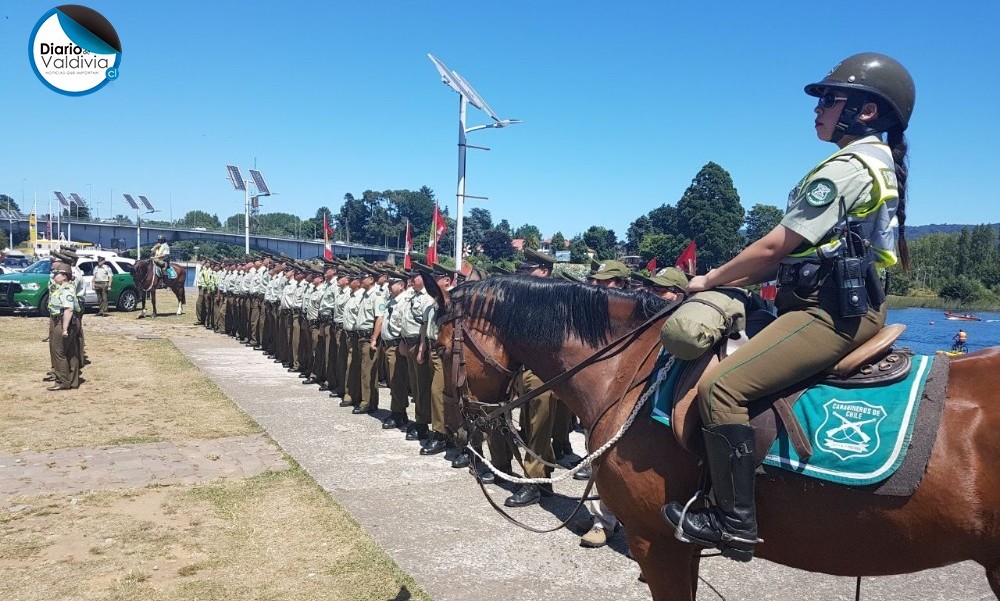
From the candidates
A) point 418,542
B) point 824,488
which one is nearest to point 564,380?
point 824,488

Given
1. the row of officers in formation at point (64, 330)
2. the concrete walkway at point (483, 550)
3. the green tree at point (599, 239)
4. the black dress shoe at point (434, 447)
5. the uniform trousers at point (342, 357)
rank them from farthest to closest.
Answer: the green tree at point (599, 239)
the uniform trousers at point (342, 357)
the row of officers in formation at point (64, 330)
the black dress shoe at point (434, 447)
the concrete walkway at point (483, 550)

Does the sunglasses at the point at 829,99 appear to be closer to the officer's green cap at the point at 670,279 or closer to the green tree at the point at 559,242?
the officer's green cap at the point at 670,279

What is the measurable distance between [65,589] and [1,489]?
261 cm

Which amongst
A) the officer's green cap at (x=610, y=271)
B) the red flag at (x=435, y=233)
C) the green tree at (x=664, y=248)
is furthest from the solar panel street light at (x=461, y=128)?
the green tree at (x=664, y=248)

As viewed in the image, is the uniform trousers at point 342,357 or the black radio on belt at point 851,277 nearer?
the black radio on belt at point 851,277

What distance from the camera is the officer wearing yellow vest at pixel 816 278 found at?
7.90 ft

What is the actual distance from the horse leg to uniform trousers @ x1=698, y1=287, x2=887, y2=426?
72 cm

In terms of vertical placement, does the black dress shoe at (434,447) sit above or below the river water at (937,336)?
below

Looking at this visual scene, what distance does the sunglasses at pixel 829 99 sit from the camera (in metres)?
2.66

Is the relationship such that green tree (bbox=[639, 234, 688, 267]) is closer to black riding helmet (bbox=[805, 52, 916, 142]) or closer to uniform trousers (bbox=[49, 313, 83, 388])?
uniform trousers (bbox=[49, 313, 83, 388])

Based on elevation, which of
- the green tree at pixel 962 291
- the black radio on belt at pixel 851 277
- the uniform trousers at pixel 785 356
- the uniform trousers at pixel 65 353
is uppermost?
the black radio on belt at pixel 851 277

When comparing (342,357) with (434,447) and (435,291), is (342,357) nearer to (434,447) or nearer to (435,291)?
(434,447)

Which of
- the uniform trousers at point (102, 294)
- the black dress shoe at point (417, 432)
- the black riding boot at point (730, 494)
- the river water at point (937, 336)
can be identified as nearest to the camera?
the black riding boot at point (730, 494)

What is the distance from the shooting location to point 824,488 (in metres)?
2.47
